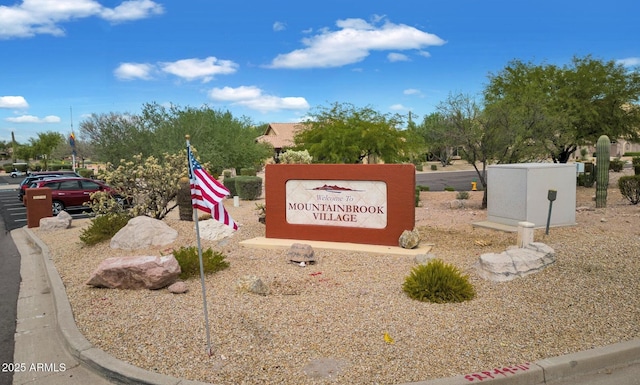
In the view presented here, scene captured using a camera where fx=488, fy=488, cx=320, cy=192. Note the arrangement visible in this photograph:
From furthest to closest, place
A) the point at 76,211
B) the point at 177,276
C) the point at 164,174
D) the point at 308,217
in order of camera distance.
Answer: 1. the point at 76,211
2. the point at 164,174
3. the point at 308,217
4. the point at 177,276

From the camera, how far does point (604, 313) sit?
615 cm

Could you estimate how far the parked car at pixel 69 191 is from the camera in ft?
66.8

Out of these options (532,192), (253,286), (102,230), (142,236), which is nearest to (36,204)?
(102,230)

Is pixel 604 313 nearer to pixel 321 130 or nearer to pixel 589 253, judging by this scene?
pixel 589 253

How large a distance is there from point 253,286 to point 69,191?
16744mm

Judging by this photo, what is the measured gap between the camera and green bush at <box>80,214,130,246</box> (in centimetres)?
1194

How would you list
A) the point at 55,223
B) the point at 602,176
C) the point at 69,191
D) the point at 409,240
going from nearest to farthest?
the point at 409,240
the point at 602,176
the point at 55,223
the point at 69,191

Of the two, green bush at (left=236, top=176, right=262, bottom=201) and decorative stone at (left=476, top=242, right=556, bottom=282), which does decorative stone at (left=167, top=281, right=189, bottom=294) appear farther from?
green bush at (left=236, top=176, right=262, bottom=201)

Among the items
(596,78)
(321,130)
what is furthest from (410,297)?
(596,78)

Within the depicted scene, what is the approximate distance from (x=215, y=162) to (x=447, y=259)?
24.5m

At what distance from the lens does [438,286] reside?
266 inches

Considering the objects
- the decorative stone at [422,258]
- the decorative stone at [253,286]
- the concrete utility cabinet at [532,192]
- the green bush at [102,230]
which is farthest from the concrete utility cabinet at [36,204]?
the concrete utility cabinet at [532,192]

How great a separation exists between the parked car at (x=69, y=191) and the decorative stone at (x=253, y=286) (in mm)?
14827

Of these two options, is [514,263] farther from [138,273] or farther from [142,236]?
[142,236]
